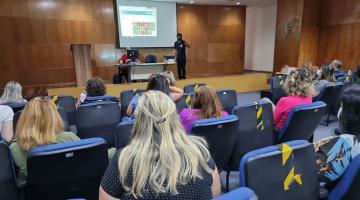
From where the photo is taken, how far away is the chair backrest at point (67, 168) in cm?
140

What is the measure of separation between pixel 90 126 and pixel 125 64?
5314 mm

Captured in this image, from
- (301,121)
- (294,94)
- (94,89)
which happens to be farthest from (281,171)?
(94,89)

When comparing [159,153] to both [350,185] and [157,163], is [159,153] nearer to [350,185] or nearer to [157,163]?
[157,163]

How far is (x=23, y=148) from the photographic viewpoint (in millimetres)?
1651

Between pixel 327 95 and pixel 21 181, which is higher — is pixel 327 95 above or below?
above

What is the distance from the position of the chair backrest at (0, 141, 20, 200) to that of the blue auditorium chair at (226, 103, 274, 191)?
1.66 metres

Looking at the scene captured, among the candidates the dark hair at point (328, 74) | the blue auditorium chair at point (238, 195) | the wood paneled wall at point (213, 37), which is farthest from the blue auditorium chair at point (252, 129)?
the wood paneled wall at point (213, 37)

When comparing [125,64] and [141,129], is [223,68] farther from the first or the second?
[141,129]

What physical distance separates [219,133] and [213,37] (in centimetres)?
961

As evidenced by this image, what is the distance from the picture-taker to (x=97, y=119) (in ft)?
8.97

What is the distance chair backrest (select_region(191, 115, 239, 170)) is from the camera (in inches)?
72.7

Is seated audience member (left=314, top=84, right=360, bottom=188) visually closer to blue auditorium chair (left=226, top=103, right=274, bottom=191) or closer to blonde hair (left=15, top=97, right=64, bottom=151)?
blue auditorium chair (left=226, top=103, right=274, bottom=191)

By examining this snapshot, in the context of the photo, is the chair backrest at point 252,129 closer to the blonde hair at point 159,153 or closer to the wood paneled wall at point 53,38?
the blonde hair at point 159,153

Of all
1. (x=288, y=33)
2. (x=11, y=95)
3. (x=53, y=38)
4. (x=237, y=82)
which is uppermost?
(x=288, y=33)
